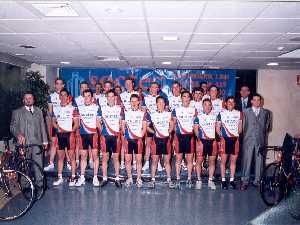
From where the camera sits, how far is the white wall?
10.6 m

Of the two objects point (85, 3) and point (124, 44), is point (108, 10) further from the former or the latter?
point (124, 44)

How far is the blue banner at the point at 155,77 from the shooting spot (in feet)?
37.2

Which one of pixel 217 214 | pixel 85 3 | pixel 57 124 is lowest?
pixel 217 214

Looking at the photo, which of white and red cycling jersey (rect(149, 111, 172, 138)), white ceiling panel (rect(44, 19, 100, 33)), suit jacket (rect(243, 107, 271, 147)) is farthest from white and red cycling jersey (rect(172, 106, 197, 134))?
white ceiling panel (rect(44, 19, 100, 33))

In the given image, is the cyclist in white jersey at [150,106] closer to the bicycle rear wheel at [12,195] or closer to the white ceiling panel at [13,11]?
the bicycle rear wheel at [12,195]

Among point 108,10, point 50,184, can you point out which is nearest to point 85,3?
point 108,10

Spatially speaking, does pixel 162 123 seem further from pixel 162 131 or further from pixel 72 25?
pixel 72 25

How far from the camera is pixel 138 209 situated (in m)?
5.34

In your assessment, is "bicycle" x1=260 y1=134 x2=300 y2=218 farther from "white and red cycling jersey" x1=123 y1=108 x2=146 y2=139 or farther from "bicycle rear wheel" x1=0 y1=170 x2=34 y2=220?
"bicycle rear wheel" x1=0 y1=170 x2=34 y2=220

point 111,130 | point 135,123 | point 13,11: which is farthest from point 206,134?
point 13,11

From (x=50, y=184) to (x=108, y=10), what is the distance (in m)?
4.33

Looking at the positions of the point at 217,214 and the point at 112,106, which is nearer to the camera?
the point at 217,214

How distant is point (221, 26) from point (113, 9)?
5.21 feet

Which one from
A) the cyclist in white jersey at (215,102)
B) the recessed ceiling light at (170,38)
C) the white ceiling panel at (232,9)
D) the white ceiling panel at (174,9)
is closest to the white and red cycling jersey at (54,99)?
the recessed ceiling light at (170,38)
